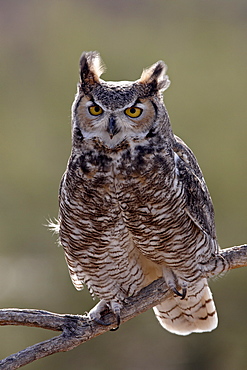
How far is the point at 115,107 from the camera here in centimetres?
277

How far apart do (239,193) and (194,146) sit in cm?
99

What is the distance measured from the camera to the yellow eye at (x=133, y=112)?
9.20 ft

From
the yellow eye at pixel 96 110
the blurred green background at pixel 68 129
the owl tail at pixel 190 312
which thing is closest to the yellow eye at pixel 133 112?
the yellow eye at pixel 96 110

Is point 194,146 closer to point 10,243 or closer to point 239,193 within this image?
point 239,193

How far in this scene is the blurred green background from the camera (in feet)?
24.0

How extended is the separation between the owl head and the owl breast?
3.1 inches

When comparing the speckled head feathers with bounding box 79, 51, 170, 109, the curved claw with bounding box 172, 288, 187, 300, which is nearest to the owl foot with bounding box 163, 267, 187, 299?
the curved claw with bounding box 172, 288, 187, 300

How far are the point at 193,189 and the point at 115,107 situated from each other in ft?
2.08

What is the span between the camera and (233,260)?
3.19 m

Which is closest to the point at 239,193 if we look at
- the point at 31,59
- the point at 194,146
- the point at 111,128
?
the point at 194,146

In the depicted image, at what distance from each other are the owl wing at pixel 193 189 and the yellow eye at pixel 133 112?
37 cm

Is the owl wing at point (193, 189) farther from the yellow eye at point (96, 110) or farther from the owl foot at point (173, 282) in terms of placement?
the yellow eye at point (96, 110)

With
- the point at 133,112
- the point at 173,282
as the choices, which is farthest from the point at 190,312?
the point at 133,112

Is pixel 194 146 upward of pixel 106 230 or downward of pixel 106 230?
downward
